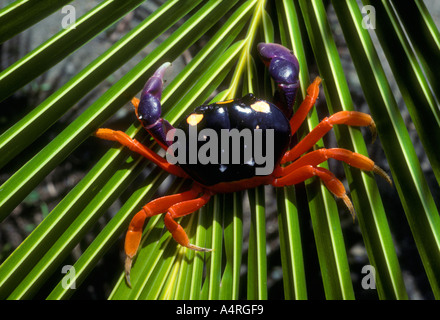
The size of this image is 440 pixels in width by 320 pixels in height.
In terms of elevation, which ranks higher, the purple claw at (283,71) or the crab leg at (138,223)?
the purple claw at (283,71)

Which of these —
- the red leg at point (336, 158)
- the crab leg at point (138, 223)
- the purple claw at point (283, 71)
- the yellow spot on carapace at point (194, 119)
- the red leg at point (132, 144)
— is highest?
the purple claw at point (283, 71)

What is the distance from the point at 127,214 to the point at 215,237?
247 millimetres

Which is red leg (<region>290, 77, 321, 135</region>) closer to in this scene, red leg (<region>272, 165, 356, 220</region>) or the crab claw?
red leg (<region>272, 165, 356, 220</region>)

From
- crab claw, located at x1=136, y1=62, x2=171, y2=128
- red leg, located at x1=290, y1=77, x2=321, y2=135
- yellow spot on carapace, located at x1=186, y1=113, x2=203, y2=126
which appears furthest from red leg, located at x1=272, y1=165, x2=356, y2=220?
crab claw, located at x1=136, y1=62, x2=171, y2=128

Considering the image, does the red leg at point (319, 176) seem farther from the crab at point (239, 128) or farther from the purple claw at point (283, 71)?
the purple claw at point (283, 71)

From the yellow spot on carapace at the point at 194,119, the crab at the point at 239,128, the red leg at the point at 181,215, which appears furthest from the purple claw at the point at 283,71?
the red leg at the point at 181,215

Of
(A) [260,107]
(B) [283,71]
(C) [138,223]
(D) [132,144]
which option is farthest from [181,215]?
(B) [283,71]

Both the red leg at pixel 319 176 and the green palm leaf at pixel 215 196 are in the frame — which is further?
the red leg at pixel 319 176

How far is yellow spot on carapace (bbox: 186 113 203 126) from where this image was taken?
1006 millimetres

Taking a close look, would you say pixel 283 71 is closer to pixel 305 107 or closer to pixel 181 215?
pixel 305 107

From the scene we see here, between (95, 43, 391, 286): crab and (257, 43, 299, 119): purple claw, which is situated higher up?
(257, 43, 299, 119): purple claw

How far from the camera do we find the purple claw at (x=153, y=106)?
3.17 ft

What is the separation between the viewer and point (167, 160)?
1048 millimetres

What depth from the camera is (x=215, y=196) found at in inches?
41.4
